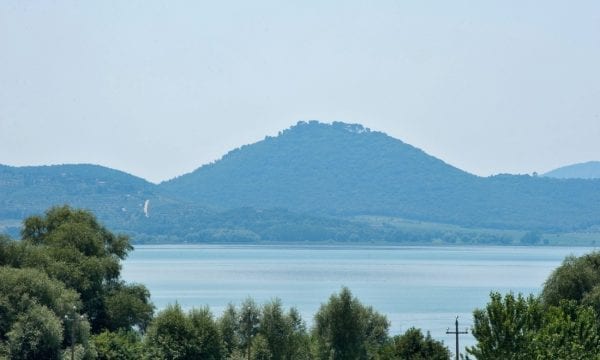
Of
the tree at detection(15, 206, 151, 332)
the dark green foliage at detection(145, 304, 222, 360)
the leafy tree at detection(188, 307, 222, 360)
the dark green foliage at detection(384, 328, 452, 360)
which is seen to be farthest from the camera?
the tree at detection(15, 206, 151, 332)

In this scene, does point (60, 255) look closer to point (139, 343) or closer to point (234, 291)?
point (139, 343)

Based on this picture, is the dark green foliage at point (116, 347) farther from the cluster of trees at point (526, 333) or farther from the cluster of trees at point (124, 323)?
the cluster of trees at point (526, 333)

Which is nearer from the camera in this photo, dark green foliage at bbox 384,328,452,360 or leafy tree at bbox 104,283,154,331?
dark green foliage at bbox 384,328,452,360

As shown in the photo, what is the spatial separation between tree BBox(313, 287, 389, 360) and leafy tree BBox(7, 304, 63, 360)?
53.5 ft

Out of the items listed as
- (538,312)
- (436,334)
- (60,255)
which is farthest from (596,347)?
(436,334)

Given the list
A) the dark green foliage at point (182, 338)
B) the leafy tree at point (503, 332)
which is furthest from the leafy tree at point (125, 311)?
the leafy tree at point (503, 332)

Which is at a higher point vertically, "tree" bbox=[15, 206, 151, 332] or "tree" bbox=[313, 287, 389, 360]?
"tree" bbox=[15, 206, 151, 332]

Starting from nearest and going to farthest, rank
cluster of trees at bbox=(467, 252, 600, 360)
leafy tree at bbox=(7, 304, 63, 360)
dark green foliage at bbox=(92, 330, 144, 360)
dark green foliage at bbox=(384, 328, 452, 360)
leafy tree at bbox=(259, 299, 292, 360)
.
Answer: cluster of trees at bbox=(467, 252, 600, 360) → dark green foliage at bbox=(384, 328, 452, 360) → leafy tree at bbox=(7, 304, 63, 360) → dark green foliage at bbox=(92, 330, 144, 360) → leafy tree at bbox=(259, 299, 292, 360)

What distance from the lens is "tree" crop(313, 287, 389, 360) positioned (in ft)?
248

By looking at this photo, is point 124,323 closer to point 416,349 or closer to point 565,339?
point 416,349

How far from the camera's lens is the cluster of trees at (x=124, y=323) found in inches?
2756

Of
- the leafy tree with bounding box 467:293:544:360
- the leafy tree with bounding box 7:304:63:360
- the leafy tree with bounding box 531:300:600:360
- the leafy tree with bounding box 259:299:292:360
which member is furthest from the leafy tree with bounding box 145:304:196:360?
the leafy tree with bounding box 467:293:544:360

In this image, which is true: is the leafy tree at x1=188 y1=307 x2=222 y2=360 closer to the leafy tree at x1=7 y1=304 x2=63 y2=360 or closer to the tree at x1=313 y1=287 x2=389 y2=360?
the tree at x1=313 y1=287 x2=389 y2=360

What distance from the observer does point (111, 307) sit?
3351 inches
